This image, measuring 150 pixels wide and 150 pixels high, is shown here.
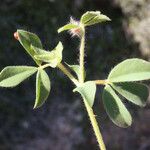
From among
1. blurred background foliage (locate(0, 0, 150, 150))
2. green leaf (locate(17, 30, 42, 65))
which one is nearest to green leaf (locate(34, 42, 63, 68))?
green leaf (locate(17, 30, 42, 65))

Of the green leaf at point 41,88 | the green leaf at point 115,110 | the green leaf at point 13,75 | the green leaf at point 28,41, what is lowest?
the green leaf at point 115,110

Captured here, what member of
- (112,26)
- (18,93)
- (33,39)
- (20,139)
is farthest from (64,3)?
(33,39)

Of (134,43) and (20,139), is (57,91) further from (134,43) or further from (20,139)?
(134,43)

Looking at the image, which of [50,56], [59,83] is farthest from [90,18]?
[59,83]

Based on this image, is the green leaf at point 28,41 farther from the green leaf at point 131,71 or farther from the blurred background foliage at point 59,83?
the blurred background foliage at point 59,83

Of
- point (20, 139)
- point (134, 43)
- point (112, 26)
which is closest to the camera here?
point (134, 43)

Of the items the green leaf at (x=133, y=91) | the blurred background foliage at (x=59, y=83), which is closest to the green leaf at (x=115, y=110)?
the green leaf at (x=133, y=91)

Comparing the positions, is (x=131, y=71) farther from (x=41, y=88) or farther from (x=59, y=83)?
(x=59, y=83)
